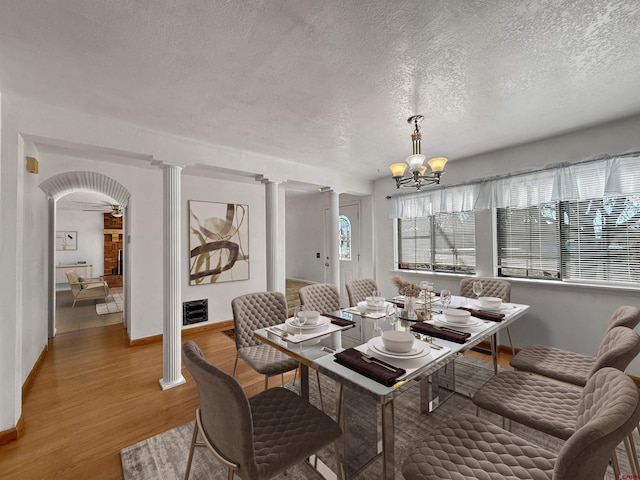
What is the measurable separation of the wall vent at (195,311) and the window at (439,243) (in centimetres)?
327

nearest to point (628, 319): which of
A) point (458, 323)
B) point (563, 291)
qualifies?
point (458, 323)

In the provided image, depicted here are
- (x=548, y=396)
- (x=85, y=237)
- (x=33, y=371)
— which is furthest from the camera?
(x=85, y=237)

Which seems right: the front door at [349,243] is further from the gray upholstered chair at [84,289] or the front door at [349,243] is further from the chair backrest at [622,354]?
the gray upholstered chair at [84,289]

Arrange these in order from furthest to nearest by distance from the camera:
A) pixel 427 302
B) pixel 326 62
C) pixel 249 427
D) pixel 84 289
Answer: pixel 84 289 → pixel 427 302 → pixel 326 62 → pixel 249 427

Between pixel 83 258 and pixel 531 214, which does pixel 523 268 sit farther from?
pixel 83 258

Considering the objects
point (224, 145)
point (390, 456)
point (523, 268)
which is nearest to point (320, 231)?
point (224, 145)

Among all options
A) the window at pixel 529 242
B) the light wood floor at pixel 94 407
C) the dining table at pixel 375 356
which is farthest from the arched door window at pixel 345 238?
the dining table at pixel 375 356

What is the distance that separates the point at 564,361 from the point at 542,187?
6.33 ft

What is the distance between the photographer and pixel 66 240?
8.47m

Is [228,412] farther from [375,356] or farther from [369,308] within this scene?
[369,308]

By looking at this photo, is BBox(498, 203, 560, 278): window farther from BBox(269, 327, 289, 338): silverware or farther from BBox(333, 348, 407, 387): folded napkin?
BBox(269, 327, 289, 338): silverware

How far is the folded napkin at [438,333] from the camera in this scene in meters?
1.62

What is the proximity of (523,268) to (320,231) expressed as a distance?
3.91 m

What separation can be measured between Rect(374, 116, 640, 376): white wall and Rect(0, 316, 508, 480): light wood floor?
2.00 feet
